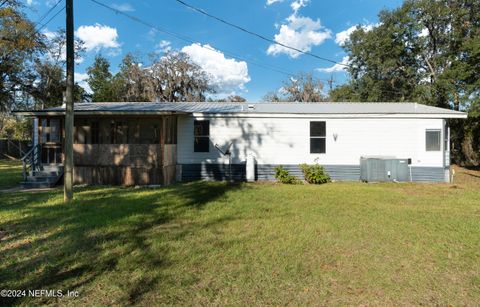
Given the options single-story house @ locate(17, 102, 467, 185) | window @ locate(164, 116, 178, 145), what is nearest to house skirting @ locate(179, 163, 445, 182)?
single-story house @ locate(17, 102, 467, 185)

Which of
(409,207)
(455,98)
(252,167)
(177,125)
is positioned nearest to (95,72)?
(177,125)

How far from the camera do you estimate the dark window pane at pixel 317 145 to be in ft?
41.5

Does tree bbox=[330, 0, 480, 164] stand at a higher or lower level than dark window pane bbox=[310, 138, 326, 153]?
higher

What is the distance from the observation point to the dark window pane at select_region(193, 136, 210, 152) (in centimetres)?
1277

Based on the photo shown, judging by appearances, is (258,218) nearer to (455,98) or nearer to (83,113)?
(83,113)

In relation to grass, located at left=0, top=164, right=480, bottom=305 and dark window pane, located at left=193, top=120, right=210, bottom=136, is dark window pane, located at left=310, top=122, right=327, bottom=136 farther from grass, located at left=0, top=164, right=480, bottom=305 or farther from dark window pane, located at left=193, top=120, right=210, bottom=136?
grass, located at left=0, top=164, right=480, bottom=305

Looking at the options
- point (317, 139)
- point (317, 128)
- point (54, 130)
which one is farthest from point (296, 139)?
point (54, 130)

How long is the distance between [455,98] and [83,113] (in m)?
20.5

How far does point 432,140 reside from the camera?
1227cm

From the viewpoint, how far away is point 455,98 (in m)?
19.4

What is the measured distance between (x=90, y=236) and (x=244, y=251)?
98.3 inches

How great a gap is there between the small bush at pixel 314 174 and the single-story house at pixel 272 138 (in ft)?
1.21

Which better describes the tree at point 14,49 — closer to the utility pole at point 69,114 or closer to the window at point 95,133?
the window at point 95,133

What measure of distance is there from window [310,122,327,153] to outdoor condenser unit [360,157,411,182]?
178 centimetres
